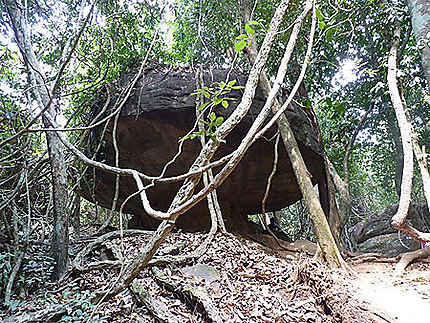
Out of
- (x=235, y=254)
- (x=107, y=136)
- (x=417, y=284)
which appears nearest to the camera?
(x=417, y=284)

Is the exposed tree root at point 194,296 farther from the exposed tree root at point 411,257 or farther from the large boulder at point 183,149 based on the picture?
the exposed tree root at point 411,257

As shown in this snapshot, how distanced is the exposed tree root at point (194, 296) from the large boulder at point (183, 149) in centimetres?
305

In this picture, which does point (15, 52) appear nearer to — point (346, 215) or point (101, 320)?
point (101, 320)

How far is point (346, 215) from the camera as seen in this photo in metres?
6.25

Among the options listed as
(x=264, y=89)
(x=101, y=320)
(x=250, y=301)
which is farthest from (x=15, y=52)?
(x=250, y=301)

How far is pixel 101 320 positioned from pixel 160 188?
5.14 meters

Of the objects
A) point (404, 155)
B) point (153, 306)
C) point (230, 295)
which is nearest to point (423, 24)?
point (404, 155)

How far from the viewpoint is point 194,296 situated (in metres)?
2.79

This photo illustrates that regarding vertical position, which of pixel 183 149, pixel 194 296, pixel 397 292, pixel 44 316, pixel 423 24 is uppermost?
pixel 423 24

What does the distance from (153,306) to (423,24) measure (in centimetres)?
445

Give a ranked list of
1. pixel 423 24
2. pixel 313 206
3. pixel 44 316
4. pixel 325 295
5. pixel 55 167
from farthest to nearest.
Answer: pixel 313 206 → pixel 55 167 → pixel 423 24 → pixel 325 295 → pixel 44 316

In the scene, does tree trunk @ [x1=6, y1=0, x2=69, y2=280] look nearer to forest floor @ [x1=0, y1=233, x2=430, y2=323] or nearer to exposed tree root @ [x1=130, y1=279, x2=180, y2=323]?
forest floor @ [x1=0, y1=233, x2=430, y2=323]

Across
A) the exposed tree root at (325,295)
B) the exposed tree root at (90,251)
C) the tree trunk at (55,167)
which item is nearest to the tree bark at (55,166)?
the tree trunk at (55,167)

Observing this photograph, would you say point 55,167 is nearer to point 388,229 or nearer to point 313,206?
point 313,206
